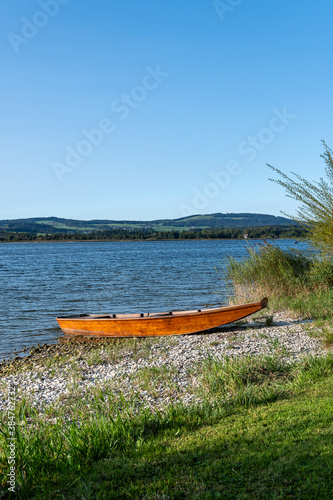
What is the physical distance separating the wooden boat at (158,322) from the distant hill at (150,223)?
11533 cm

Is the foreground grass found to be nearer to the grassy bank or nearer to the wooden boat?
the wooden boat

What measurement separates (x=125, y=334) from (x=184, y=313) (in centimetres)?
207

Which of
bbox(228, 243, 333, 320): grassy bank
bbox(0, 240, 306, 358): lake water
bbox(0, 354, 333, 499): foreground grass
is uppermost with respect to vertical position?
bbox(228, 243, 333, 320): grassy bank

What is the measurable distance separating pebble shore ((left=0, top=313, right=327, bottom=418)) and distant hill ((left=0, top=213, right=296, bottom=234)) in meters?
118

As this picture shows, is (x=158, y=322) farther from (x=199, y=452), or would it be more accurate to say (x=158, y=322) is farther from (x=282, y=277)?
(x=199, y=452)

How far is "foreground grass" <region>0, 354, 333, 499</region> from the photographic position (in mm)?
3795

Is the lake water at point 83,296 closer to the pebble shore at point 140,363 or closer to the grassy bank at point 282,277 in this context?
the grassy bank at point 282,277

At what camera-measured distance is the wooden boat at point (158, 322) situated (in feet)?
41.1

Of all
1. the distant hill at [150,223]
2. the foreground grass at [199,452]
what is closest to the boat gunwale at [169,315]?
the foreground grass at [199,452]

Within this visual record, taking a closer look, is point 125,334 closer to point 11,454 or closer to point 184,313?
point 184,313

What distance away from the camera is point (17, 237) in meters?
111

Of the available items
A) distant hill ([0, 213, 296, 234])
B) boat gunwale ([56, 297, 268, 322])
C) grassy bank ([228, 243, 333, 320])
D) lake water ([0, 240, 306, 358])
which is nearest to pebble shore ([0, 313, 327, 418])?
boat gunwale ([56, 297, 268, 322])

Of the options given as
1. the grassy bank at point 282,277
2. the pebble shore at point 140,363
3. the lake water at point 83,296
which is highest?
the grassy bank at point 282,277

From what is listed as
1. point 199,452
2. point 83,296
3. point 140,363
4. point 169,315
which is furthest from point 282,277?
point 83,296
